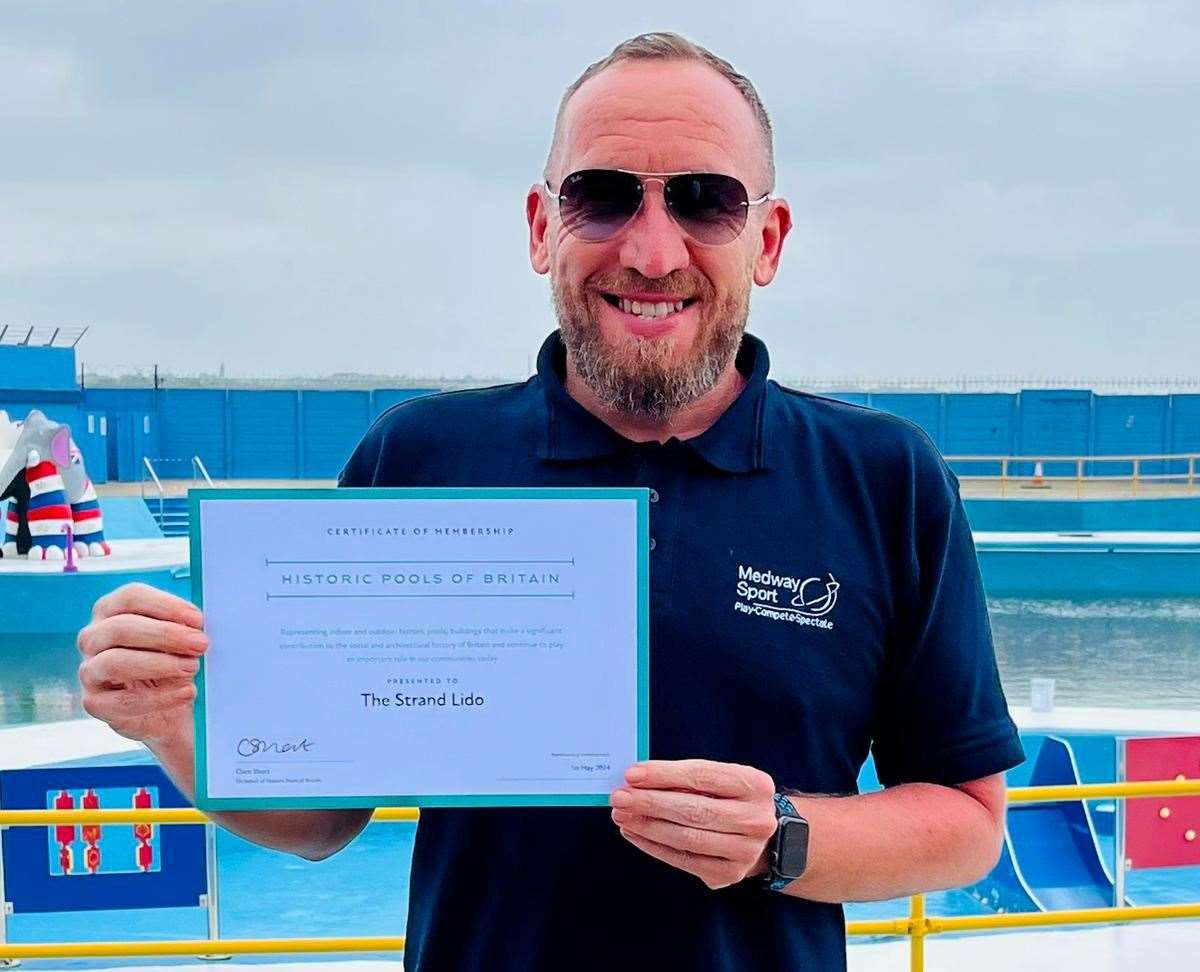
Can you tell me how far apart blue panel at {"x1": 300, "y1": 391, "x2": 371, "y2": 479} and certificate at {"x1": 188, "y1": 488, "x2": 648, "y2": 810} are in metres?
25.9

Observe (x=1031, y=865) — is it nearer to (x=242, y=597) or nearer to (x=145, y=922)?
(x=145, y=922)

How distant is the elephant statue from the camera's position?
12.5 meters

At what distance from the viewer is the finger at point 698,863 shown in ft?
3.50

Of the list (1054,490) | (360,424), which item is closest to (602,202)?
(1054,490)

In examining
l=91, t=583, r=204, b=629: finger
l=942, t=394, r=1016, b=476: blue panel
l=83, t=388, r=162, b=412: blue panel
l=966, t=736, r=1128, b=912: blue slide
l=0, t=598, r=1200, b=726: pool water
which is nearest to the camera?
l=91, t=583, r=204, b=629: finger

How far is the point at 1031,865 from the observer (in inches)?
174

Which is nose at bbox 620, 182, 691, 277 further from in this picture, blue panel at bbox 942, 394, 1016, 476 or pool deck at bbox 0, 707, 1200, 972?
blue panel at bbox 942, 394, 1016, 476

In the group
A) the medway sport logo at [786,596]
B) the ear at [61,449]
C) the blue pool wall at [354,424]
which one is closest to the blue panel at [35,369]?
the blue pool wall at [354,424]

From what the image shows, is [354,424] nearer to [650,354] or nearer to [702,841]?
[650,354]

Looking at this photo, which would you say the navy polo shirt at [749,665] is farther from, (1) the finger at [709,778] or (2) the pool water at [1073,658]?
(2) the pool water at [1073,658]

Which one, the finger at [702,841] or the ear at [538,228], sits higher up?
the ear at [538,228]

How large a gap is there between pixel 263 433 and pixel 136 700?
2646 cm

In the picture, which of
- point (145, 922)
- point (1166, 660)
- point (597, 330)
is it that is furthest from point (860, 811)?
point (1166, 660)
